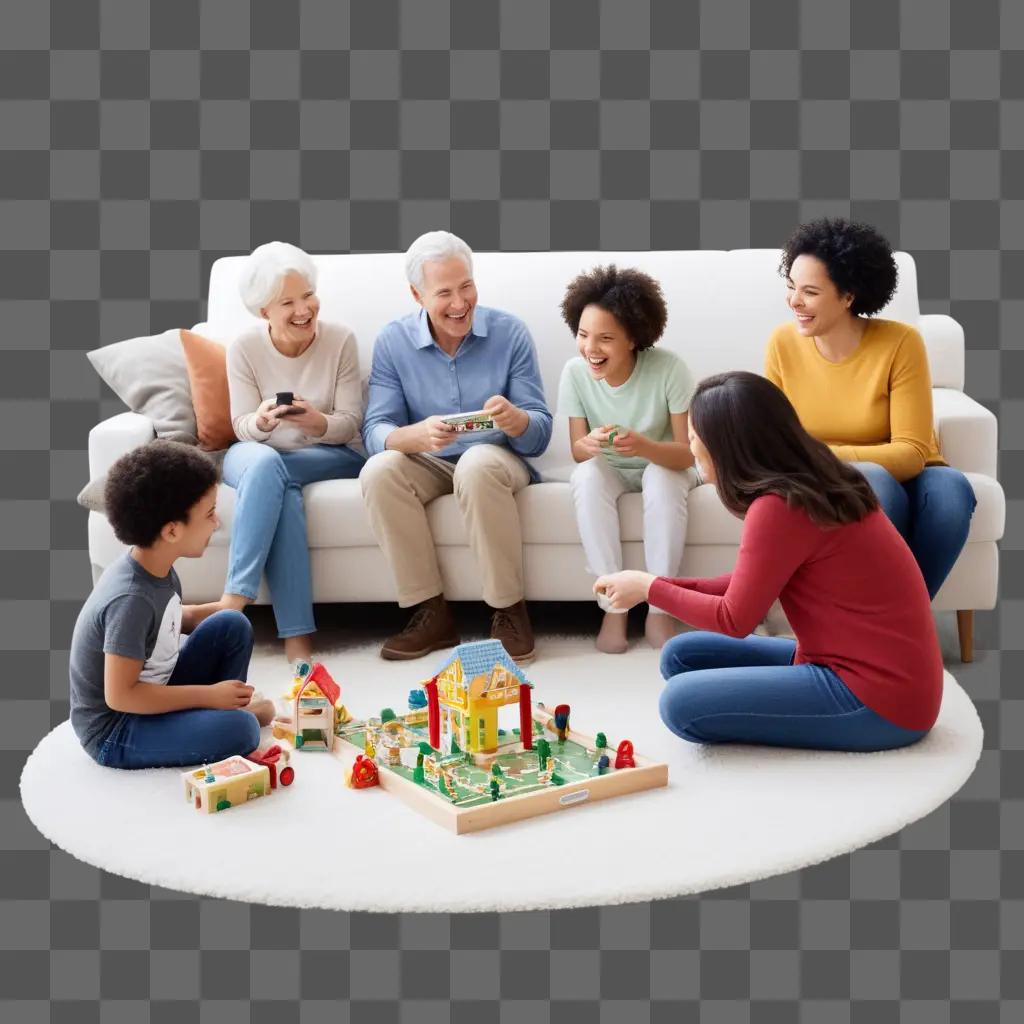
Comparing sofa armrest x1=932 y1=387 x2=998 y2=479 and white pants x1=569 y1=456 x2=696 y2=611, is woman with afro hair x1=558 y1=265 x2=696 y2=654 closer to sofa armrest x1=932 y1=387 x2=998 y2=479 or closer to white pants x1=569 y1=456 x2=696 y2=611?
white pants x1=569 y1=456 x2=696 y2=611

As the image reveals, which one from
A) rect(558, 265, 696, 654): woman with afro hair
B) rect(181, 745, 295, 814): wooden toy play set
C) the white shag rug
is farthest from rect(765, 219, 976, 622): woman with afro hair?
rect(181, 745, 295, 814): wooden toy play set

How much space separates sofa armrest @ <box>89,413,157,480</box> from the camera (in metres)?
4.86

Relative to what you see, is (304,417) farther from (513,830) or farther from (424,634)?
(513,830)

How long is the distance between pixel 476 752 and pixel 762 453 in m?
1.00

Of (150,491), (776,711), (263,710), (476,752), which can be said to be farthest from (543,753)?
(150,491)

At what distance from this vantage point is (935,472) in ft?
15.2

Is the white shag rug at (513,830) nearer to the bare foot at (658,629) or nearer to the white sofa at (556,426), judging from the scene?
the bare foot at (658,629)

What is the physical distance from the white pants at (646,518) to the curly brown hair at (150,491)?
147 cm

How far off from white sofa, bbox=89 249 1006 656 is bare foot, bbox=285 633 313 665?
169mm

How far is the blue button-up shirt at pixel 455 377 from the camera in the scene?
16.5ft

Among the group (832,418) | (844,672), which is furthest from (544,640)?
(844,672)

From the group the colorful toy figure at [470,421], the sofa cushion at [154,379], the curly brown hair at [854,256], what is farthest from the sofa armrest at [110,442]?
the curly brown hair at [854,256]

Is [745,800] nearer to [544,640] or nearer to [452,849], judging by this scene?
[452,849]

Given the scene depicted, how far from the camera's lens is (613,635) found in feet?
15.8
